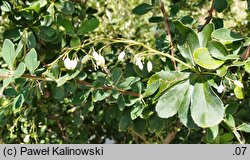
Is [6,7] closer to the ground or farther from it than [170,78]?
farther from it

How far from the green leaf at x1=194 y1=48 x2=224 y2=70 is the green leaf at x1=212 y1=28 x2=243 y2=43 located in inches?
2.8

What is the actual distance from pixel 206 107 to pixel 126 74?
525 mm

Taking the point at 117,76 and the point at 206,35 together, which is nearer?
the point at 206,35

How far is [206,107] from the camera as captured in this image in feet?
3.22

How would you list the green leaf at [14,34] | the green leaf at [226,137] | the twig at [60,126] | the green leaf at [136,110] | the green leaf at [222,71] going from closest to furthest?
the green leaf at [222,71], the green leaf at [136,110], the green leaf at [226,137], the green leaf at [14,34], the twig at [60,126]

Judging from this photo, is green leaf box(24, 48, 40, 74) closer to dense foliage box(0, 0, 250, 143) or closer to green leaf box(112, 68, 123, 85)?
dense foliage box(0, 0, 250, 143)

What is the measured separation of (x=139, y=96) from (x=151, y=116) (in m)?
0.08

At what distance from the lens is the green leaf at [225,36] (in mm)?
1035

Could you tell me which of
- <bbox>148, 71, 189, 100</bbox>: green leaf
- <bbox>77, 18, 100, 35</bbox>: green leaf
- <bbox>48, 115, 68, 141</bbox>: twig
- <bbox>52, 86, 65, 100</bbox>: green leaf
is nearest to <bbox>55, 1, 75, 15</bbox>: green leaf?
<bbox>77, 18, 100, 35</bbox>: green leaf

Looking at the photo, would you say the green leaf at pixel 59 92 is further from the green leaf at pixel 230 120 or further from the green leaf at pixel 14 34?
the green leaf at pixel 230 120

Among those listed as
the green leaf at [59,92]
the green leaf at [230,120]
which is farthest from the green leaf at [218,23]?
the green leaf at [59,92]

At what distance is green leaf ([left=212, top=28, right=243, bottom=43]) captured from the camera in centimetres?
104

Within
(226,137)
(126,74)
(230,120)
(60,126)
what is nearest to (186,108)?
(230,120)

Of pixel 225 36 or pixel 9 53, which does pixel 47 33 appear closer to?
pixel 9 53
